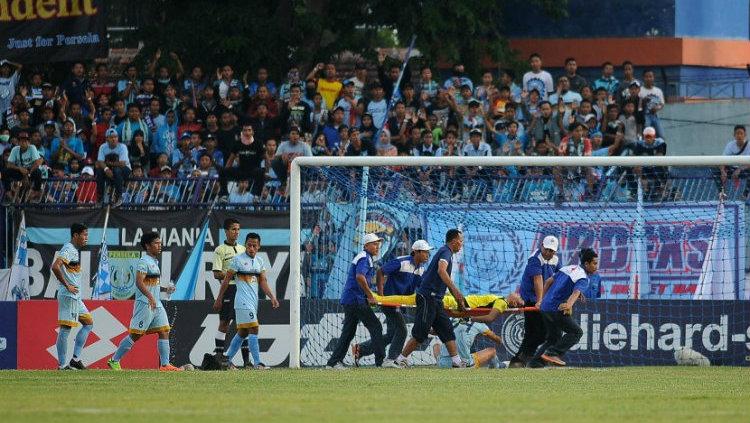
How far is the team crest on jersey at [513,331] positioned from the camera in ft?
70.6

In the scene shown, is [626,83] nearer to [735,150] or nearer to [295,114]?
[735,150]

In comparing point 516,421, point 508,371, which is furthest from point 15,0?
point 516,421

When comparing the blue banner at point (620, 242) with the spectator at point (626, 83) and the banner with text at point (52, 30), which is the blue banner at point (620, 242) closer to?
the spectator at point (626, 83)

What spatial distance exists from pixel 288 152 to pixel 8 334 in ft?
17.1

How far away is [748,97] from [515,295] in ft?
30.5

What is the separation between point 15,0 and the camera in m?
27.3

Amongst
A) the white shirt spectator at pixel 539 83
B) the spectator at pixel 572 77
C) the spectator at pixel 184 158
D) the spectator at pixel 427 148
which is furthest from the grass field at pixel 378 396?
the spectator at pixel 572 77

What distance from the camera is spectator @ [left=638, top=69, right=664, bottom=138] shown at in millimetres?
24641

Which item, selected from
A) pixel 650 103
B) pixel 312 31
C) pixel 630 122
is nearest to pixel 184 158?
pixel 312 31

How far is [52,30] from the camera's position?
27000mm

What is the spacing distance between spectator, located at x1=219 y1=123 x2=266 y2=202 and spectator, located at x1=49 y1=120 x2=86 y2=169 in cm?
287

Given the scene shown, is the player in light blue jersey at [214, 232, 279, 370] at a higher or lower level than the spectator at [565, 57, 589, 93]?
lower

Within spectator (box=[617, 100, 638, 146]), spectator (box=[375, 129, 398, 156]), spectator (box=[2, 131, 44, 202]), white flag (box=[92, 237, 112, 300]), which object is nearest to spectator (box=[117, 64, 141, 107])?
spectator (box=[2, 131, 44, 202])

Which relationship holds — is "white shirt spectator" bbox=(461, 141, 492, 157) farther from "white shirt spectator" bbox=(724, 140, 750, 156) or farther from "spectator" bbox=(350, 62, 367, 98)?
"white shirt spectator" bbox=(724, 140, 750, 156)
